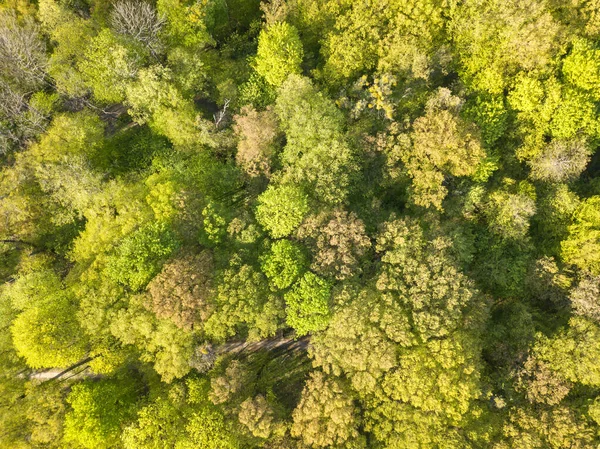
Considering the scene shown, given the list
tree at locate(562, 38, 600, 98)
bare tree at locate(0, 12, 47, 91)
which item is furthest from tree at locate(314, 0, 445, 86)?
bare tree at locate(0, 12, 47, 91)

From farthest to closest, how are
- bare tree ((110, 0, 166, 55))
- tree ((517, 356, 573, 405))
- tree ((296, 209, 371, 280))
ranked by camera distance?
bare tree ((110, 0, 166, 55))
tree ((296, 209, 371, 280))
tree ((517, 356, 573, 405))

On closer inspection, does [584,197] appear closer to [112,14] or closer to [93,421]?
[93,421]

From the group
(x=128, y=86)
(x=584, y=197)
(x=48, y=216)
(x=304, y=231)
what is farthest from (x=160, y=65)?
(x=584, y=197)

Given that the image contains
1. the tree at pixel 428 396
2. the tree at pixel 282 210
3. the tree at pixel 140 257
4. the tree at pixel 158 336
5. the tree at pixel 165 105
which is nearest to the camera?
the tree at pixel 428 396

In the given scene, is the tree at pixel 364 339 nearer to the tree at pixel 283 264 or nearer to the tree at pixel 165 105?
the tree at pixel 283 264

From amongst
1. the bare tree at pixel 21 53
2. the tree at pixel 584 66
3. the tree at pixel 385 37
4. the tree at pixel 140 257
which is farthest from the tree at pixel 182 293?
the tree at pixel 584 66

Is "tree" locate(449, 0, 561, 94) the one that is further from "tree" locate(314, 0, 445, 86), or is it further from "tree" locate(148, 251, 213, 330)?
"tree" locate(148, 251, 213, 330)
